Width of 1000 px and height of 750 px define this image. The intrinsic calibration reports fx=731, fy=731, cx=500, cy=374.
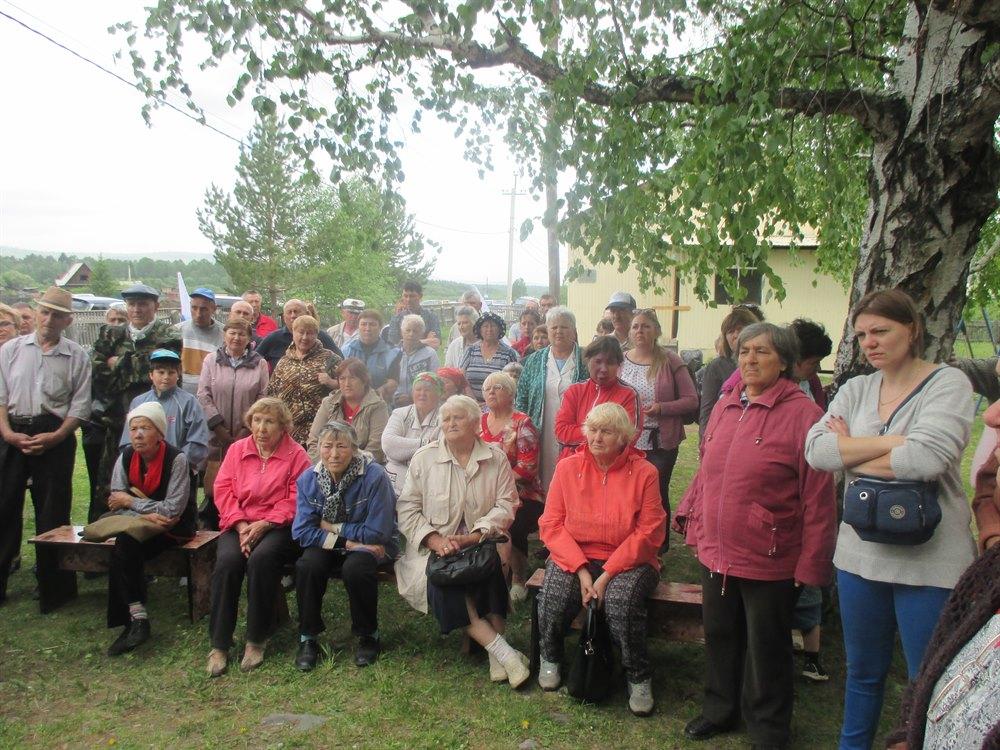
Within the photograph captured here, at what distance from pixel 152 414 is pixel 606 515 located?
2866 mm

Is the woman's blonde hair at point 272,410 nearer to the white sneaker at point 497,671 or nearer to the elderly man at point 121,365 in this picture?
the elderly man at point 121,365

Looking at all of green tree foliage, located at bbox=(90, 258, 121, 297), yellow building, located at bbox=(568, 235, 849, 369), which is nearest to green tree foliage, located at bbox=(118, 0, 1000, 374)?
yellow building, located at bbox=(568, 235, 849, 369)

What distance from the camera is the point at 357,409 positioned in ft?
17.2

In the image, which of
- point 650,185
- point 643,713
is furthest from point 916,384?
point 650,185

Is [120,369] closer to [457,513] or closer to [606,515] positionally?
[457,513]

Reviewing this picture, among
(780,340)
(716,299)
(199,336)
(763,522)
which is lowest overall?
(763,522)

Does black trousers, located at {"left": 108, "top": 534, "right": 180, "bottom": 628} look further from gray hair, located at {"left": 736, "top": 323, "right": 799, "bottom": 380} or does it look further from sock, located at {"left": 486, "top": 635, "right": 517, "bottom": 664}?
gray hair, located at {"left": 736, "top": 323, "right": 799, "bottom": 380}

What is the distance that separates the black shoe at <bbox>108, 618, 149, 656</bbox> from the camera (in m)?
4.19

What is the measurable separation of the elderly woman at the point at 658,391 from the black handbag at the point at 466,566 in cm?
152

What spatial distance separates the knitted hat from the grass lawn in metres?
1.23

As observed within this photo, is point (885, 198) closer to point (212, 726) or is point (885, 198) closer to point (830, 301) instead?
point (212, 726)

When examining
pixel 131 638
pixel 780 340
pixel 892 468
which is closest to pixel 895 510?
pixel 892 468

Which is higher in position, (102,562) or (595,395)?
(595,395)

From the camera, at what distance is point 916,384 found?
2.56m
